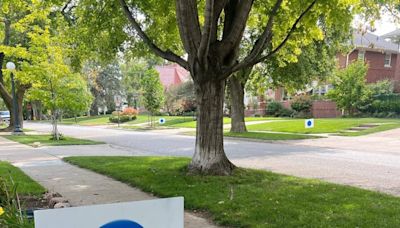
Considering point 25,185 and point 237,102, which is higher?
point 237,102

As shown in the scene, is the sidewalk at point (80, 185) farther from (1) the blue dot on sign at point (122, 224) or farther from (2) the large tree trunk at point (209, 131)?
(1) the blue dot on sign at point (122, 224)

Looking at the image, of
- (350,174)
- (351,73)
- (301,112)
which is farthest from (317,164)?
(301,112)

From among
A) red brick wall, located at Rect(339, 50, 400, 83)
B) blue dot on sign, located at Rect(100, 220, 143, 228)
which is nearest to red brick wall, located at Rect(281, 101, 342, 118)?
red brick wall, located at Rect(339, 50, 400, 83)

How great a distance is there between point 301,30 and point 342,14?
3.24ft

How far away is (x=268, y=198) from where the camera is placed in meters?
6.87

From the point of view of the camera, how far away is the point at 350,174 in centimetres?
1034

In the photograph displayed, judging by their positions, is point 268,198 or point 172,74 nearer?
point 268,198

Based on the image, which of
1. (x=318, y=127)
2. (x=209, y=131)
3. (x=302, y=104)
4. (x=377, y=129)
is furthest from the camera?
(x=302, y=104)

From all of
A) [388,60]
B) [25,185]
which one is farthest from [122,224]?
[388,60]

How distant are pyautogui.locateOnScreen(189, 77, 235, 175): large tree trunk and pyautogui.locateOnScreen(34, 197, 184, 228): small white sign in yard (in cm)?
699

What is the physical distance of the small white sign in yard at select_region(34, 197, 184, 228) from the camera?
1694mm

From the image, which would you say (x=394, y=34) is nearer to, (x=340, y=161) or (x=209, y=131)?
(x=340, y=161)

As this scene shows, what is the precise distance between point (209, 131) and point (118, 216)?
23.7ft

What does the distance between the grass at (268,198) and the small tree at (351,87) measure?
78.9 ft
